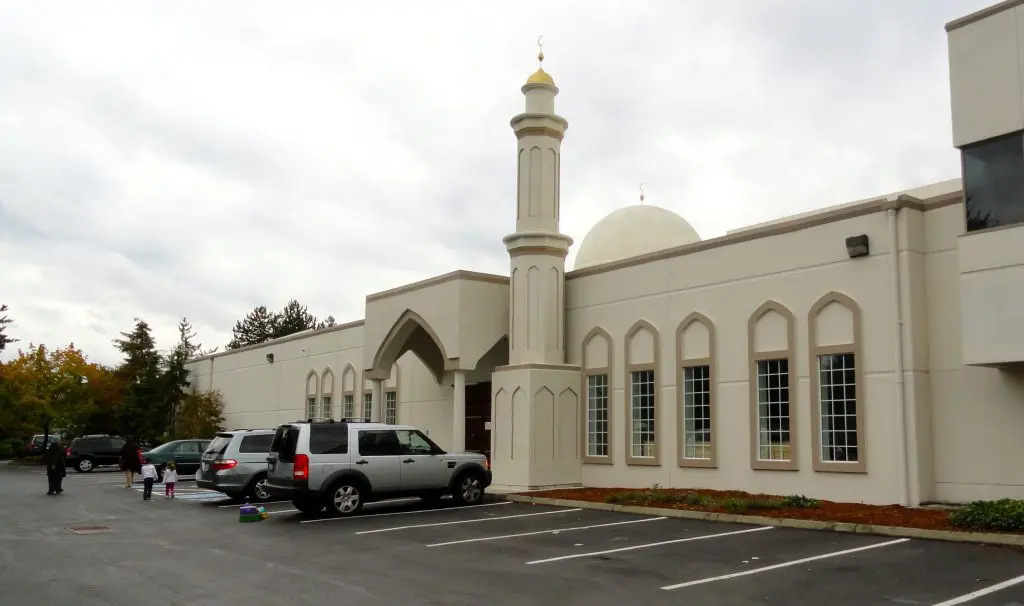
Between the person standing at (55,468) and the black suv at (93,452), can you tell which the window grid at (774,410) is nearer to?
the person standing at (55,468)

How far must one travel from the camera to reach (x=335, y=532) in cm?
1423

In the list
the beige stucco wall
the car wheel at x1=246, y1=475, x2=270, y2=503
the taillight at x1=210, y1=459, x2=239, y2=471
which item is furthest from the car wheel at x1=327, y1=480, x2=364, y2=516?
the beige stucco wall

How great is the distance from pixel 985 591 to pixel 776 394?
888 centimetres

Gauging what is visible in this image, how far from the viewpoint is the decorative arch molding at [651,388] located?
1981 centimetres

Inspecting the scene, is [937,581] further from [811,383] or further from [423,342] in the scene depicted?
[423,342]

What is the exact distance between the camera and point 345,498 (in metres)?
16.4

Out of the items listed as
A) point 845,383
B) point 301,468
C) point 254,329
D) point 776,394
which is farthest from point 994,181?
point 254,329

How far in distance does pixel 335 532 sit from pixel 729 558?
6432mm

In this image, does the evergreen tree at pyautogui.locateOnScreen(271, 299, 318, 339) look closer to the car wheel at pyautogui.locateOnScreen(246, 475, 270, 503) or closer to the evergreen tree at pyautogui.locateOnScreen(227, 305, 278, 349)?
the evergreen tree at pyautogui.locateOnScreen(227, 305, 278, 349)

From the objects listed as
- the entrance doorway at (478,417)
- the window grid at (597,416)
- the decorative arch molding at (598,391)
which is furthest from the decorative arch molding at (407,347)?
the window grid at (597,416)

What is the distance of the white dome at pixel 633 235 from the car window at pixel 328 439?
13310mm

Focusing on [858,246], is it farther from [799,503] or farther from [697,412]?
[697,412]

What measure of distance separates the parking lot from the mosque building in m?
3.29

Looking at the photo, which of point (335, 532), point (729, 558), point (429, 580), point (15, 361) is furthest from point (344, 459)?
point (15, 361)
